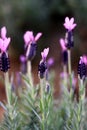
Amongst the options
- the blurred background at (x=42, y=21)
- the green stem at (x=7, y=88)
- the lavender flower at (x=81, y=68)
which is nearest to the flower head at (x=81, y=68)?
the lavender flower at (x=81, y=68)

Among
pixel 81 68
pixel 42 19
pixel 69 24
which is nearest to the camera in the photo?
pixel 81 68

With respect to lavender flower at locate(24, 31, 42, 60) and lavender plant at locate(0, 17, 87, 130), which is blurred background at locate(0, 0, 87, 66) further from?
lavender flower at locate(24, 31, 42, 60)

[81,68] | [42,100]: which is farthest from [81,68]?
[42,100]

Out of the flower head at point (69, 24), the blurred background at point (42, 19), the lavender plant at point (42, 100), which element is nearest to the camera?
the lavender plant at point (42, 100)

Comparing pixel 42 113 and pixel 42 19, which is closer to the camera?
pixel 42 113

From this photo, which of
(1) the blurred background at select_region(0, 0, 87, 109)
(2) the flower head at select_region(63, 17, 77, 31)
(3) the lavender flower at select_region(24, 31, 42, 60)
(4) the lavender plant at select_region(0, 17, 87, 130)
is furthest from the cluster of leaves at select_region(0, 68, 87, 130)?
(1) the blurred background at select_region(0, 0, 87, 109)

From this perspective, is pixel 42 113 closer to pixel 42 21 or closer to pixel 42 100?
pixel 42 100

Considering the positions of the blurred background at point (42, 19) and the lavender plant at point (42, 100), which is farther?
the blurred background at point (42, 19)

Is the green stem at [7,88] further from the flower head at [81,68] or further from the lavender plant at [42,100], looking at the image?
the flower head at [81,68]

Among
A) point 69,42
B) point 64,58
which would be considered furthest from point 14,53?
point 69,42
